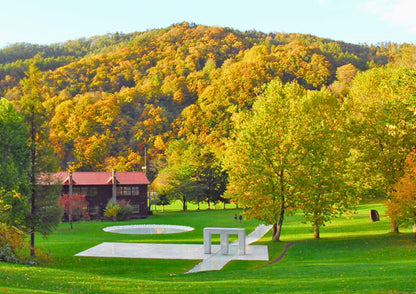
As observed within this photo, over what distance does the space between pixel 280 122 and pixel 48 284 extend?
17.9 metres

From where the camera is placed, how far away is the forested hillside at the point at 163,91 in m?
83.5

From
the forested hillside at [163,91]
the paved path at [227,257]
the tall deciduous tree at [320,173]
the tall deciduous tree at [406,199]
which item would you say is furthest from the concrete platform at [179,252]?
the forested hillside at [163,91]

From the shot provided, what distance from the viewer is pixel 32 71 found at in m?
23.5

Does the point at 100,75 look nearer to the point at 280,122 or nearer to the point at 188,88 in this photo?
the point at 188,88

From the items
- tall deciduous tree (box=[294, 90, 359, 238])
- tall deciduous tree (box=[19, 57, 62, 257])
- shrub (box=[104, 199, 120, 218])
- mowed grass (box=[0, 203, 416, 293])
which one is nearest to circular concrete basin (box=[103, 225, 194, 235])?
mowed grass (box=[0, 203, 416, 293])

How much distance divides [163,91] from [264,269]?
93593 millimetres

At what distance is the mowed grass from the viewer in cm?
1213

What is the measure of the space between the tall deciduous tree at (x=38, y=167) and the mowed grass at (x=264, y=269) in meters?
2.27

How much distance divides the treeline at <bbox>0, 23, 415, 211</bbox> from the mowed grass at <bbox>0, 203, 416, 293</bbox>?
100ft

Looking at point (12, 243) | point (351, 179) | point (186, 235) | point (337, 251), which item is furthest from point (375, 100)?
point (12, 243)

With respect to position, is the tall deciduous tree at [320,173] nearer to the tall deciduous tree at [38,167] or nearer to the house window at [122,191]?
the tall deciduous tree at [38,167]

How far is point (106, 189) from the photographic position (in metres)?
52.8

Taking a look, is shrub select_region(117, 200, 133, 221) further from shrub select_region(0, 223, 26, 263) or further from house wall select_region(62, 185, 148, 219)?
shrub select_region(0, 223, 26, 263)

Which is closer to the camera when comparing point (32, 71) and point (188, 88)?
point (32, 71)
